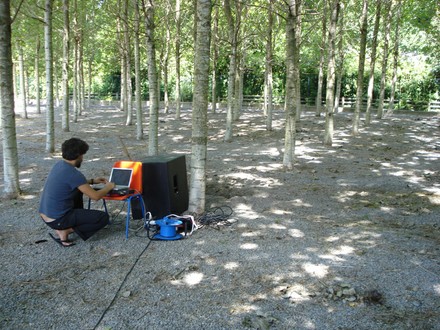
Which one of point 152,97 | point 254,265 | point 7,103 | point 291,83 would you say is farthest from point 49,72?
point 254,265

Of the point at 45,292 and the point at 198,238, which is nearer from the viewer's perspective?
the point at 45,292

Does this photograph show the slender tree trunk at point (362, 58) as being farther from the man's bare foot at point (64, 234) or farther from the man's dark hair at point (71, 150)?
the man's bare foot at point (64, 234)

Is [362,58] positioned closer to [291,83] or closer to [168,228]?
[291,83]

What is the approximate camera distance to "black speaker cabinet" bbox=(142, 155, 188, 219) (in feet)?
18.3

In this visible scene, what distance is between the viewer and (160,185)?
5.65 metres

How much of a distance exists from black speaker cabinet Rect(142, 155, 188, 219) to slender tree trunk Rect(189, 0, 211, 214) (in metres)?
0.31

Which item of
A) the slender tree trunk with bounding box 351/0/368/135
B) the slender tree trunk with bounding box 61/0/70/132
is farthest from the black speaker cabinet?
the slender tree trunk with bounding box 351/0/368/135

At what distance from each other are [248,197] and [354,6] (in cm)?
1635

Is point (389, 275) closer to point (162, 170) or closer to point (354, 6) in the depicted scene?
point (162, 170)

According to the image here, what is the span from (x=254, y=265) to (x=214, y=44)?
17.5 m

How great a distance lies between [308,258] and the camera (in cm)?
456

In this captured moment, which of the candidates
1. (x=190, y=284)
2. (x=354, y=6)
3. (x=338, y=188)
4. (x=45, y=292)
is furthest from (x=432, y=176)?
(x=354, y=6)

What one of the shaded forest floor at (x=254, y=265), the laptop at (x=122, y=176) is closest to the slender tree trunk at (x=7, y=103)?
the shaded forest floor at (x=254, y=265)

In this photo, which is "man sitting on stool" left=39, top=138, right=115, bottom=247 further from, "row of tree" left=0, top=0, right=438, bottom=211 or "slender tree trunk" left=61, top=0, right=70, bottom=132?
"slender tree trunk" left=61, top=0, right=70, bottom=132
